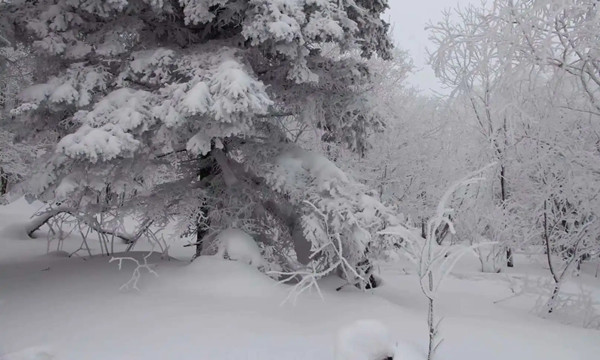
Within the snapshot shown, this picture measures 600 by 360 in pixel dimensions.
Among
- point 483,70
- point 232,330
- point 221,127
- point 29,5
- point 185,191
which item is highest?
point 29,5

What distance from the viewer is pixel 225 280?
623 cm

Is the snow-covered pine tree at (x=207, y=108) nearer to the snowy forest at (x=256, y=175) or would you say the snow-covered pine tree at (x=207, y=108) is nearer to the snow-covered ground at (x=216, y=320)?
the snowy forest at (x=256, y=175)

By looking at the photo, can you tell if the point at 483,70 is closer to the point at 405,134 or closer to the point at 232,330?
the point at 232,330

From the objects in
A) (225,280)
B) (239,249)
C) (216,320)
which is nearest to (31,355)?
(216,320)

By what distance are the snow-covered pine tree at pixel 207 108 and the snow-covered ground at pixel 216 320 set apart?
791 mm

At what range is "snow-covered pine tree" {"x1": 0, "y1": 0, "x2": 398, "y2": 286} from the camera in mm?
5941

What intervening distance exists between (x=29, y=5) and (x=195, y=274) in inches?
173

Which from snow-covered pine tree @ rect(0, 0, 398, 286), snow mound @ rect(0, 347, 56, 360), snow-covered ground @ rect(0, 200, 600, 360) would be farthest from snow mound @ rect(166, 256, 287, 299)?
snow mound @ rect(0, 347, 56, 360)

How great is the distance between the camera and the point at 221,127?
595cm

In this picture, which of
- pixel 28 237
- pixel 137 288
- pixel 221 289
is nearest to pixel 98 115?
pixel 137 288

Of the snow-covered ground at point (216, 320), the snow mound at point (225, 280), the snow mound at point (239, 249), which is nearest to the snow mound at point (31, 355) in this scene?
the snow-covered ground at point (216, 320)

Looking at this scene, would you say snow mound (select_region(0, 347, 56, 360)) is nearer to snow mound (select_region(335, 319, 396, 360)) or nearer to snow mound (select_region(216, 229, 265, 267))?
snow mound (select_region(216, 229, 265, 267))

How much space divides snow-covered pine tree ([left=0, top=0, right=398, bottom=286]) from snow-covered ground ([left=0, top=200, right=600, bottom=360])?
791 mm

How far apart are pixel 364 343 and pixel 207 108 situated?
3174mm
